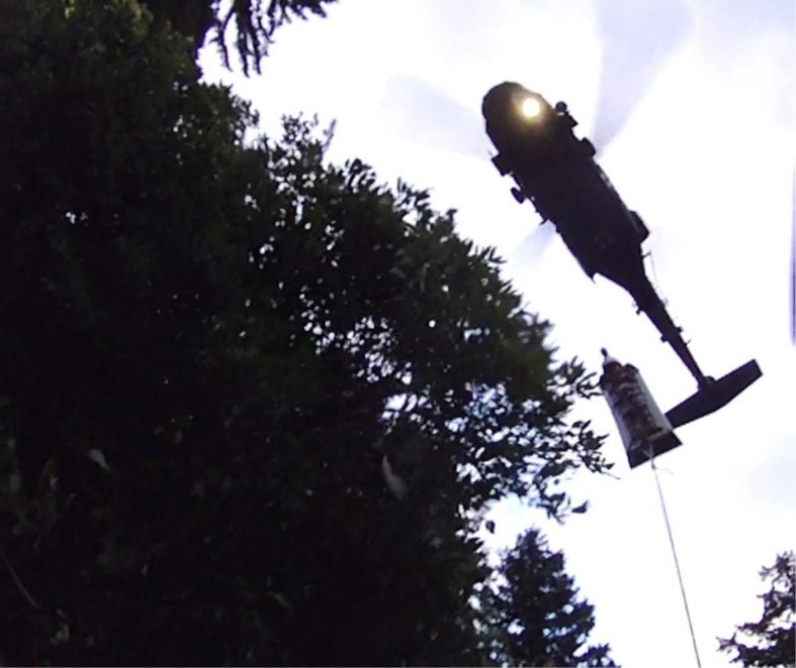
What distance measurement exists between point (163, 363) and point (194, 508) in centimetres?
108

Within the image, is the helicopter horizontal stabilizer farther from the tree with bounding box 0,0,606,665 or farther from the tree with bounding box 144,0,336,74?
the tree with bounding box 144,0,336,74

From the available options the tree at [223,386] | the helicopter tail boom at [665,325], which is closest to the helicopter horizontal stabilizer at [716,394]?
the helicopter tail boom at [665,325]

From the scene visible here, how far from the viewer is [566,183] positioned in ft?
27.3

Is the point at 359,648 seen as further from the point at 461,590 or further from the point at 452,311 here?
the point at 452,311

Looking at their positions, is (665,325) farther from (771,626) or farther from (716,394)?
(771,626)

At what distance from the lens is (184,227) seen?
736 cm

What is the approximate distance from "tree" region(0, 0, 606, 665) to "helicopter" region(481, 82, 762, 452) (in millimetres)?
917

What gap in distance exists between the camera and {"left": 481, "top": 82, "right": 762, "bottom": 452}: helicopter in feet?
27.0

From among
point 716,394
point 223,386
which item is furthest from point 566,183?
point 223,386

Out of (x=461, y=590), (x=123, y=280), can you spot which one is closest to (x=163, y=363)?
(x=123, y=280)

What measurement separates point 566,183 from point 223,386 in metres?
3.31

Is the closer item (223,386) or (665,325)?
(223,386)

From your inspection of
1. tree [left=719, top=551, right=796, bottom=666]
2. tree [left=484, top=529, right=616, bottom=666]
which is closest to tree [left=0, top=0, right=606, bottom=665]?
tree [left=484, top=529, right=616, bottom=666]

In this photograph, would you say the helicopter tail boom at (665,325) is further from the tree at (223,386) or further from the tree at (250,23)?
the tree at (250,23)
